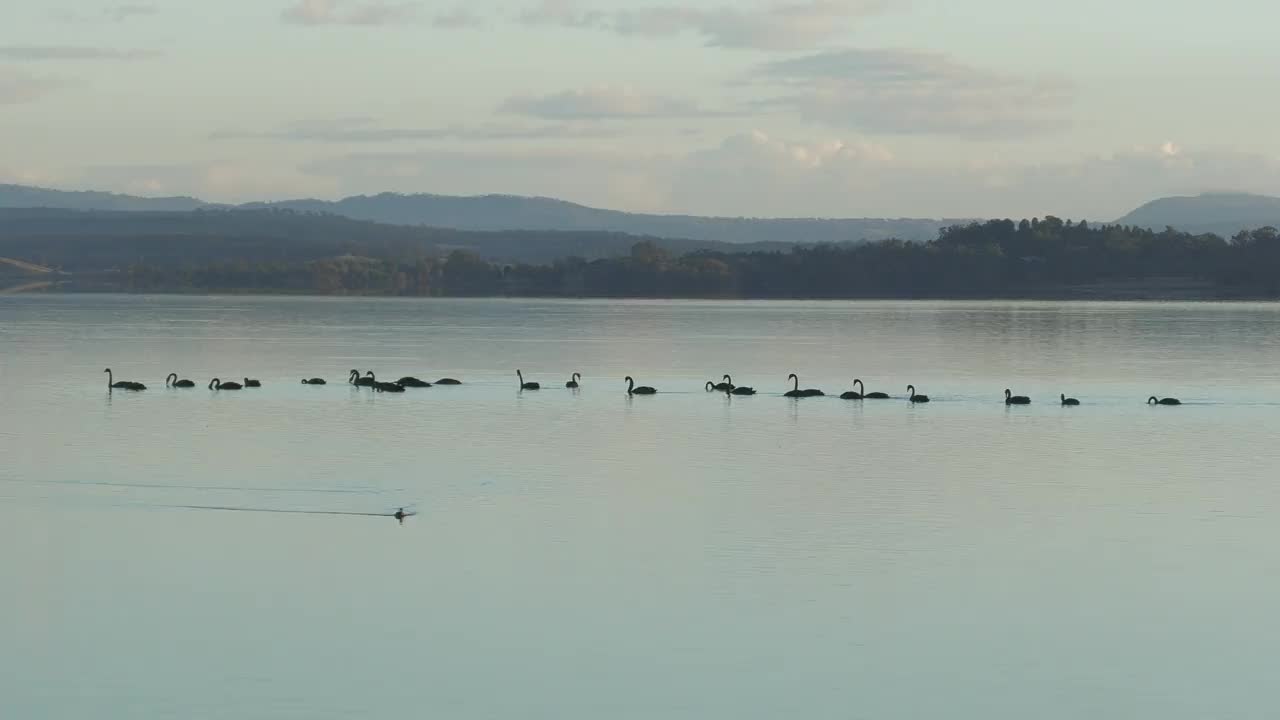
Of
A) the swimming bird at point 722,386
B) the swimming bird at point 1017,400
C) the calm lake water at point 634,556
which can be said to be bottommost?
the calm lake water at point 634,556

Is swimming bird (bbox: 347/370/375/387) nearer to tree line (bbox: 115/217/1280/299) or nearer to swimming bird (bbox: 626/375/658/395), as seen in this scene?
swimming bird (bbox: 626/375/658/395)

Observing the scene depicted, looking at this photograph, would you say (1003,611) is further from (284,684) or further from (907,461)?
(907,461)

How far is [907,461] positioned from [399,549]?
12.9 metres

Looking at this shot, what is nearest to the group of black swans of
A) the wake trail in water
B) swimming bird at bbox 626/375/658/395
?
swimming bird at bbox 626/375/658/395

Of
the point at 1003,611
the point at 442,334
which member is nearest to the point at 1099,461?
the point at 1003,611

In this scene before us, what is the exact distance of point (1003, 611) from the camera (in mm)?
20016

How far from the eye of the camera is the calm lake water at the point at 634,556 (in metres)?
17.0

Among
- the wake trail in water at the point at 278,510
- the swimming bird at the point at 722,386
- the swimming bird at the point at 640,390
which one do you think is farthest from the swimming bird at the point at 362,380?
the wake trail in water at the point at 278,510

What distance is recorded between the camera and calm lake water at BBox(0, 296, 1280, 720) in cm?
1700

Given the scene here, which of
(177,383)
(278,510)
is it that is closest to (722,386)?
(177,383)

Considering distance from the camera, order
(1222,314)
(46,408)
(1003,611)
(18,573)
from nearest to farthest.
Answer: (1003,611) < (18,573) < (46,408) < (1222,314)

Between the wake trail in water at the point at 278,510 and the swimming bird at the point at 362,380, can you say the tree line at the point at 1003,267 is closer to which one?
the swimming bird at the point at 362,380

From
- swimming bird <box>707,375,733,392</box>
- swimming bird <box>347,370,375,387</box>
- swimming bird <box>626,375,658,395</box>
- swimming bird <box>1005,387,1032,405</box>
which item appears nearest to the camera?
swimming bird <box>1005,387,1032,405</box>

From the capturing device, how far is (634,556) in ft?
75.7
